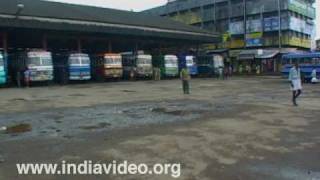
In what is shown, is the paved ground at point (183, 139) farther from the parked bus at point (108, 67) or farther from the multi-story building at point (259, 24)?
the multi-story building at point (259, 24)

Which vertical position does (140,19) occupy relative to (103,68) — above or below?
above

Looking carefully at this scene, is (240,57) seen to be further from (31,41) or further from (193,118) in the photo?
(193,118)

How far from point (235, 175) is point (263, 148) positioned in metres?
2.20

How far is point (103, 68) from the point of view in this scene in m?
40.2

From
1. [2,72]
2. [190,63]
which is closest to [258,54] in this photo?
[190,63]

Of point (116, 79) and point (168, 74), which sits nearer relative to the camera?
point (116, 79)

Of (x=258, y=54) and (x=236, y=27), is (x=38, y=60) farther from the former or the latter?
(x=236, y=27)

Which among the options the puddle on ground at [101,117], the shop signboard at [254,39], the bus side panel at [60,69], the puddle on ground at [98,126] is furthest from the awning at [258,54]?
the puddle on ground at [98,126]

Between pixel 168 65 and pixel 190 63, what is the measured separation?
364 cm

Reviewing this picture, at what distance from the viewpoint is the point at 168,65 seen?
4628cm

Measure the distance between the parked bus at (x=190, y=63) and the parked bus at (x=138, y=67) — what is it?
15.9 feet

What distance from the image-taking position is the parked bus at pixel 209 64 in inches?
1987

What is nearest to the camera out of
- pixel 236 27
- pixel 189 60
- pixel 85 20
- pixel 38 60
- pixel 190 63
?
pixel 38 60

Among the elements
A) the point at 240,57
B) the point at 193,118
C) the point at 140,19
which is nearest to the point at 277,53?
the point at 240,57
